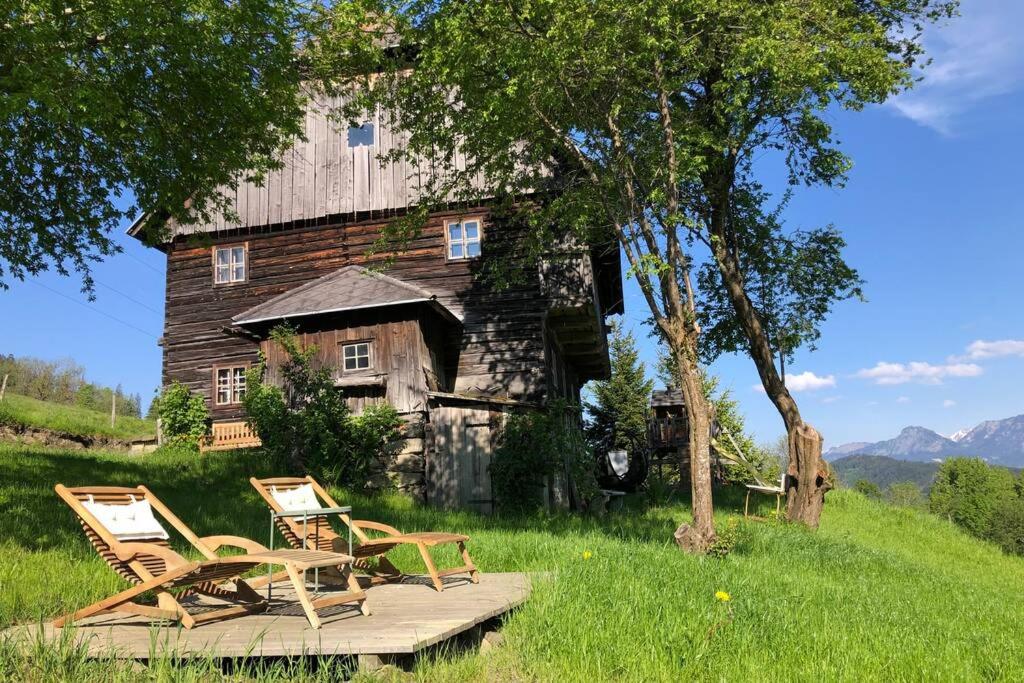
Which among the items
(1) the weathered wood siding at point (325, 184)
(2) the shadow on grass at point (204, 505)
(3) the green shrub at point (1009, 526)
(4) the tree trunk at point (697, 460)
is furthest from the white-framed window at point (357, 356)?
(3) the green shrub at point (1009, 526)

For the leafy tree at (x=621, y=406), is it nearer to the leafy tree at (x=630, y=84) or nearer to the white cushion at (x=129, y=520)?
the leafy tree at (x=630, y=84)

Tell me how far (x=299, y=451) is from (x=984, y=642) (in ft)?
42.6

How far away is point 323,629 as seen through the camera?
4.30 meters

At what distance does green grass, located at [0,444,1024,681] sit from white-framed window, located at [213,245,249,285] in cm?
857

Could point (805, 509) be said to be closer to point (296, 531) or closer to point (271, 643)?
point (296, 531)

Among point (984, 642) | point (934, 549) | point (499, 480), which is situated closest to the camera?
point (984, 642)

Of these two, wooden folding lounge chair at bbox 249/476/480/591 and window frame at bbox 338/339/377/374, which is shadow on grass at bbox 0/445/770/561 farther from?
window frame at bbox 338/339/377/374

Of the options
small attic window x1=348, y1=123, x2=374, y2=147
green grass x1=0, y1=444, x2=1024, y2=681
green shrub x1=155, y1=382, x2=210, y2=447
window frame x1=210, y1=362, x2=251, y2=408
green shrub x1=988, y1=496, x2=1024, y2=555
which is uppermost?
small attic window x1=348, y1=123, x2=374, y2=147

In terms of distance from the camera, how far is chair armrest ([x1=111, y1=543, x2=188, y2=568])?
4.70 m

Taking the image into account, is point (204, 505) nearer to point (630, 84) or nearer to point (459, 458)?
point (459, 458)

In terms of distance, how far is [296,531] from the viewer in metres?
6.86

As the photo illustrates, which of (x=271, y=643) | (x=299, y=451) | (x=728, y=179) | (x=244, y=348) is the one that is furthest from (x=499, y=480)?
(x=271, y=643)

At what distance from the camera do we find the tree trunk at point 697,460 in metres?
9.53

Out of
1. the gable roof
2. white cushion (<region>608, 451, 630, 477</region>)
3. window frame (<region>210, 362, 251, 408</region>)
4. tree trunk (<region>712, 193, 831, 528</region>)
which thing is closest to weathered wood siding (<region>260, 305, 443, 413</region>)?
the gable roof
